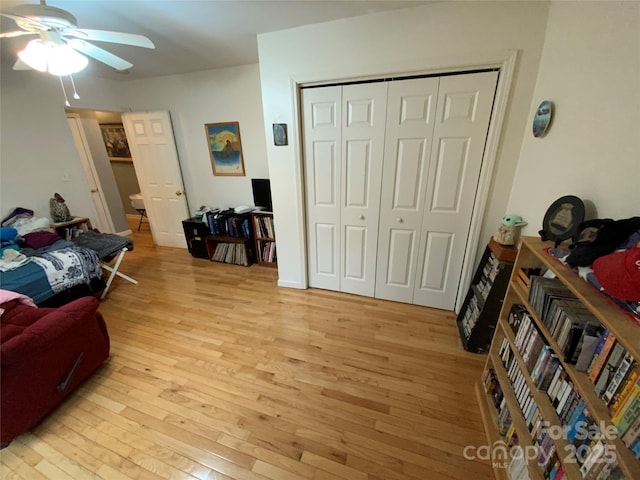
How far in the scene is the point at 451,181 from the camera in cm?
200

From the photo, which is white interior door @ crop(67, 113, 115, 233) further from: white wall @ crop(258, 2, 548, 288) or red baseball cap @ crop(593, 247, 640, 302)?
red baseball cap @ crop(593, 247, 640, 302)

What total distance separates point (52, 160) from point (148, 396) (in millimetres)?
3455

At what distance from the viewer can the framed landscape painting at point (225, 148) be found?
3.34m

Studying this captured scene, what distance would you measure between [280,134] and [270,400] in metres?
2.13

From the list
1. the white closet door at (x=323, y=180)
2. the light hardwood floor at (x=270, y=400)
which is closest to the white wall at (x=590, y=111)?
the light hardwood floor at (x=270, y=400)

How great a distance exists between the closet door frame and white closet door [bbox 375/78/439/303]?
0.37ft

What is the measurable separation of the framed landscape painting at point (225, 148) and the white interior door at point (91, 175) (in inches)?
84.8

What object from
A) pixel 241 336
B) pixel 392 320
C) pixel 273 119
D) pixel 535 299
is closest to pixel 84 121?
pixel 273 119

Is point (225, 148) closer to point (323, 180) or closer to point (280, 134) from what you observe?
point (280, 134)

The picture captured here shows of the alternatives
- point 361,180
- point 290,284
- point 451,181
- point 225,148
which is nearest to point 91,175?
point 225,148

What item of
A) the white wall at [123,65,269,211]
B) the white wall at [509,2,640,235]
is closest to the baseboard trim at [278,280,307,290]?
the white wall at [123,65,269,211]

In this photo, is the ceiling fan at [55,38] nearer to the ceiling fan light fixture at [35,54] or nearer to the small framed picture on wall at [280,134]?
the ceiling fan light fixture at [35,54]

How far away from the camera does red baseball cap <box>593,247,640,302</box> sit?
668 millimetres

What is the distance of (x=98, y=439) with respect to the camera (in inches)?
55.1
